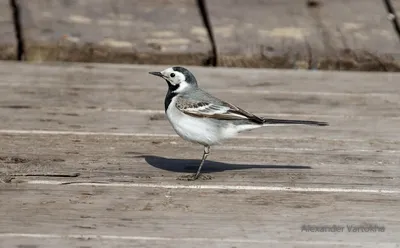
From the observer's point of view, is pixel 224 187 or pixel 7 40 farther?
pixel 7 40

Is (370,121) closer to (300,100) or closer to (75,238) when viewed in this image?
(300,100)

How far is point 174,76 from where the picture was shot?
5652mm

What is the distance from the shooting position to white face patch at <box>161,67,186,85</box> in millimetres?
5641

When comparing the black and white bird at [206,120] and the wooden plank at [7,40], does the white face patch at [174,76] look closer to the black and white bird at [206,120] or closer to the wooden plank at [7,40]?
the black and white bird at [206,120]

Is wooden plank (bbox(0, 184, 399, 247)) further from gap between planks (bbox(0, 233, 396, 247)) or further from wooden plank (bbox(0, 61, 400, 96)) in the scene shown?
wooden plank (bbox(0, 61, 400, 96))

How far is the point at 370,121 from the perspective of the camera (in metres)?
6.27

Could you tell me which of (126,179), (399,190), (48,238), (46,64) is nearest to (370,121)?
(399,190)

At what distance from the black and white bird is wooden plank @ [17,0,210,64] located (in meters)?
1.75

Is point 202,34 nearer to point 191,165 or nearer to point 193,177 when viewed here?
point 191,165

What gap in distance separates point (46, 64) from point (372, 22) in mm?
2627

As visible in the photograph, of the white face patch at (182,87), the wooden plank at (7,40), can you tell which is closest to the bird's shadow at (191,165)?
the white face patch at (182,87)

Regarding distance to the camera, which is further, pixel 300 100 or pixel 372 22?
pixel 372 22

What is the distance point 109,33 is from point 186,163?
2.14m

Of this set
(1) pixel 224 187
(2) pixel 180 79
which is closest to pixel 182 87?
(2) pixel 180 79
